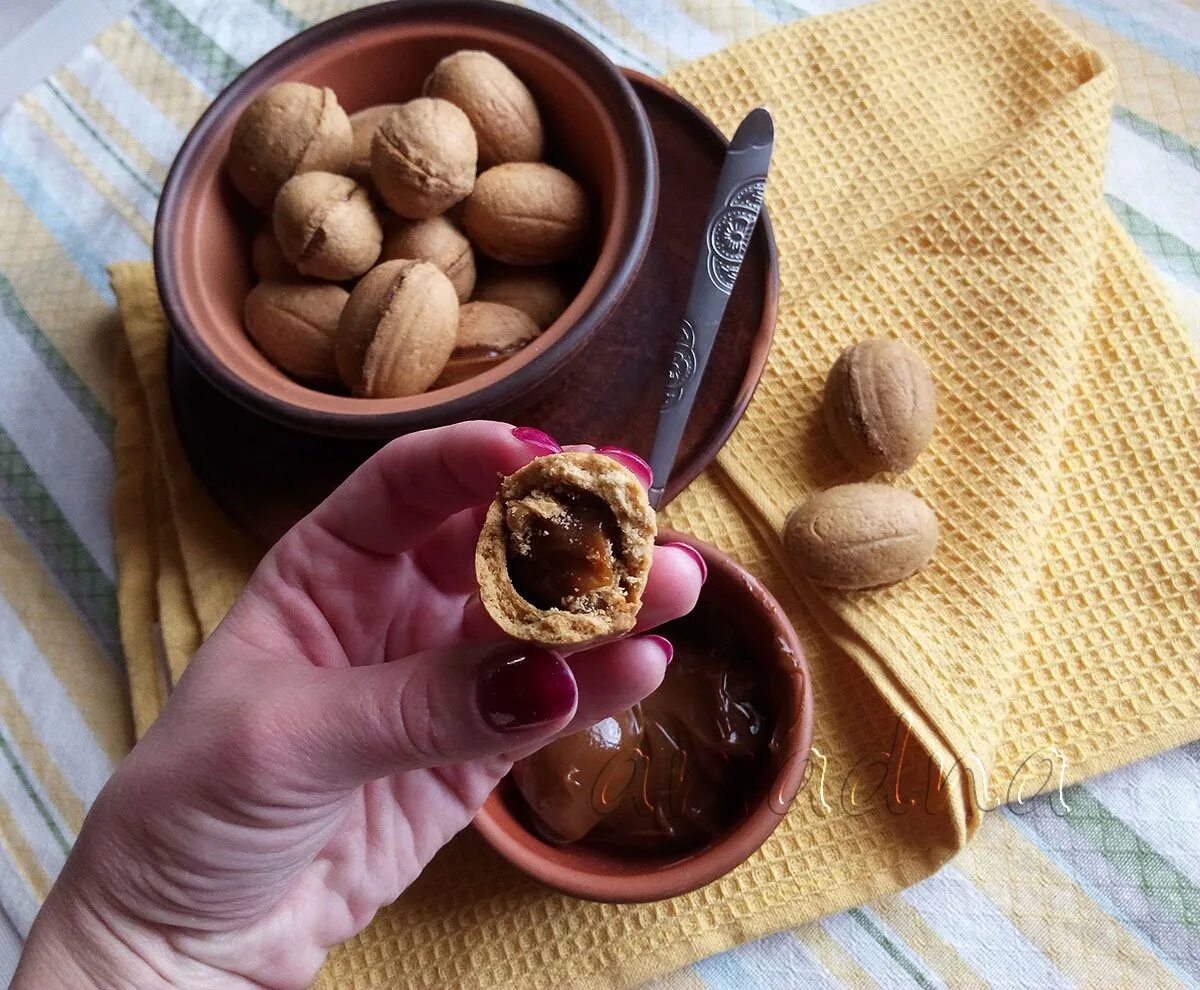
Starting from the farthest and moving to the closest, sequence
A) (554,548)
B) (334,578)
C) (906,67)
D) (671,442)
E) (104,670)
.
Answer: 1. (906,67)
2. (104,670)
3. (671,442)
4. (334,578)
5. (554,548)

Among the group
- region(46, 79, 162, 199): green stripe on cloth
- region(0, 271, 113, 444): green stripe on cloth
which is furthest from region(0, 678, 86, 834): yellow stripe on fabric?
region(46, 79, 162, 199): green stripe on cloth

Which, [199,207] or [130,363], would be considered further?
[130,363]

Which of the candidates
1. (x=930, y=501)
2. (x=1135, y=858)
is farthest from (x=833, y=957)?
(x=930, y=501)

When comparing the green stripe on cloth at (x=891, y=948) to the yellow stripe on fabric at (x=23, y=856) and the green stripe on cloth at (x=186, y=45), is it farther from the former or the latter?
the green stripe on cloth at (x=186, y=45)

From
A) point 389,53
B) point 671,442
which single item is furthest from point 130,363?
point 671,442

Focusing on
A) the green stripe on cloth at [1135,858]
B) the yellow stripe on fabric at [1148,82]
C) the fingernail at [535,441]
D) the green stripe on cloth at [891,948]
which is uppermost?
the yellow stripe on fabric at [1148,82]

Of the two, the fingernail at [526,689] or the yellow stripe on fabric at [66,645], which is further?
the yellow stripe on fabric at [66,645]

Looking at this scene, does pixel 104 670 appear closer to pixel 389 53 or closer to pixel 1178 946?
pixel 389 53

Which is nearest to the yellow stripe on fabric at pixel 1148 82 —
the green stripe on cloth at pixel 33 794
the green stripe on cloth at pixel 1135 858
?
the green stripe on cloth at pixel 1135 858
